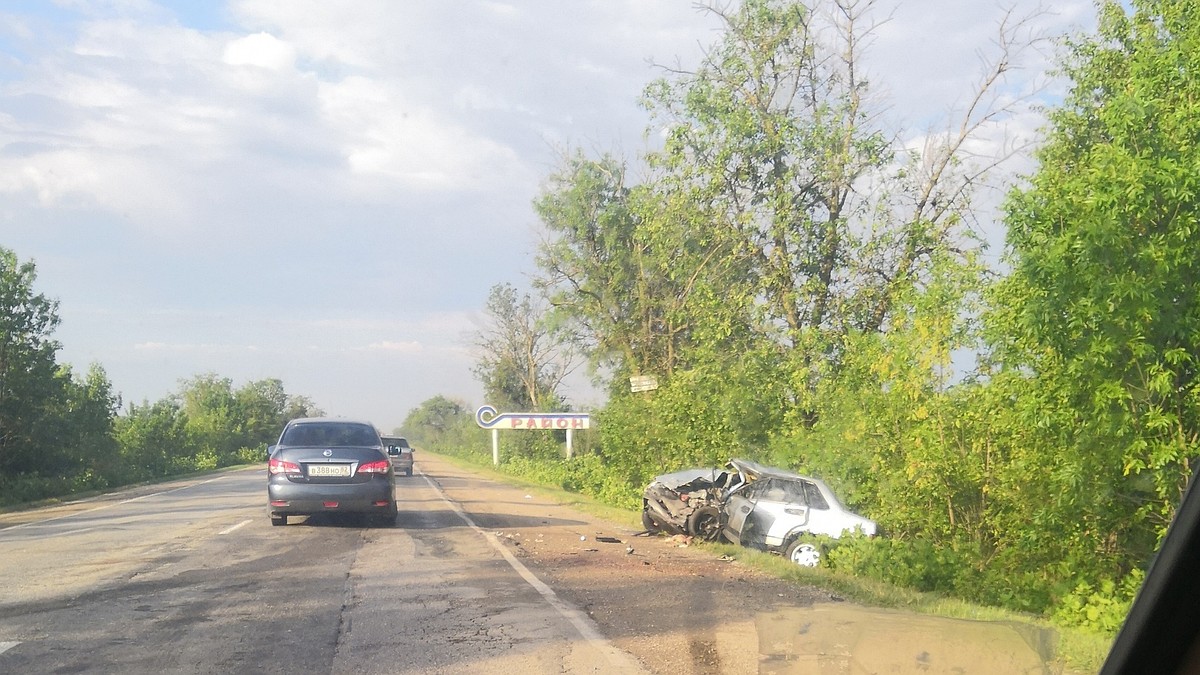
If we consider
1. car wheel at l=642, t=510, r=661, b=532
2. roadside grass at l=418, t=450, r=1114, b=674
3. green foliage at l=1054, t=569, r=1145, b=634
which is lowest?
green foliage at l=1054, t=569, r=1145, b=634

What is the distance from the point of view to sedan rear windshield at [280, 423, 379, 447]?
16.7m

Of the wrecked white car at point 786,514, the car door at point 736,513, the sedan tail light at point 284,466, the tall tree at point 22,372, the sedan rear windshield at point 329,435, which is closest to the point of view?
the wrecked white car at point 786,514

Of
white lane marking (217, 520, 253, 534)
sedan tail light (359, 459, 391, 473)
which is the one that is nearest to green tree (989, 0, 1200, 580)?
sedan tail light (359, 459, 391, 473)

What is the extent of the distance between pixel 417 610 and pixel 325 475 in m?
7.31

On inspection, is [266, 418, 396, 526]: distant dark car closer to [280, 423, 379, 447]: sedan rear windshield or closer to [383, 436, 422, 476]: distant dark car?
[280, 423, 379, 447]: sedan rear windshield

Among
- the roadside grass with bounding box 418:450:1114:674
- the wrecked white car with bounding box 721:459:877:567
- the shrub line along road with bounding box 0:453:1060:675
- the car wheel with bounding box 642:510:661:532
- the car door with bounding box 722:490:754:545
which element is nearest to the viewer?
the shrub line along road with bounding box 0:453:1060:675

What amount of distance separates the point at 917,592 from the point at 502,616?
544 cm

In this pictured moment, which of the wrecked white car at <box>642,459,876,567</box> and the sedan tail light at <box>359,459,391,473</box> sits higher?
the sedan tail light at <box>359,459,391,473</box>

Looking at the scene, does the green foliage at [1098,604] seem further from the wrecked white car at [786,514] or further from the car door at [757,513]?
the car door at [757,513]

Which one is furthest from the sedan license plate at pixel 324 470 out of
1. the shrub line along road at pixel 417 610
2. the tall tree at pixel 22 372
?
the tall tree at pixel 22 372

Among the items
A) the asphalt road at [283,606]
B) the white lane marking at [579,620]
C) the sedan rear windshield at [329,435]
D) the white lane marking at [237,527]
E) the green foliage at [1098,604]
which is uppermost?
the sedan rear windshield at [329,435]

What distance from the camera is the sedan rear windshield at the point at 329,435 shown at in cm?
1667

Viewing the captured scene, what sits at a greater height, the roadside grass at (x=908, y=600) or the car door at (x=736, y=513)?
the car door at (x=736, y=513)

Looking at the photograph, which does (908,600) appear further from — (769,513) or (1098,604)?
Result: (769,513)
